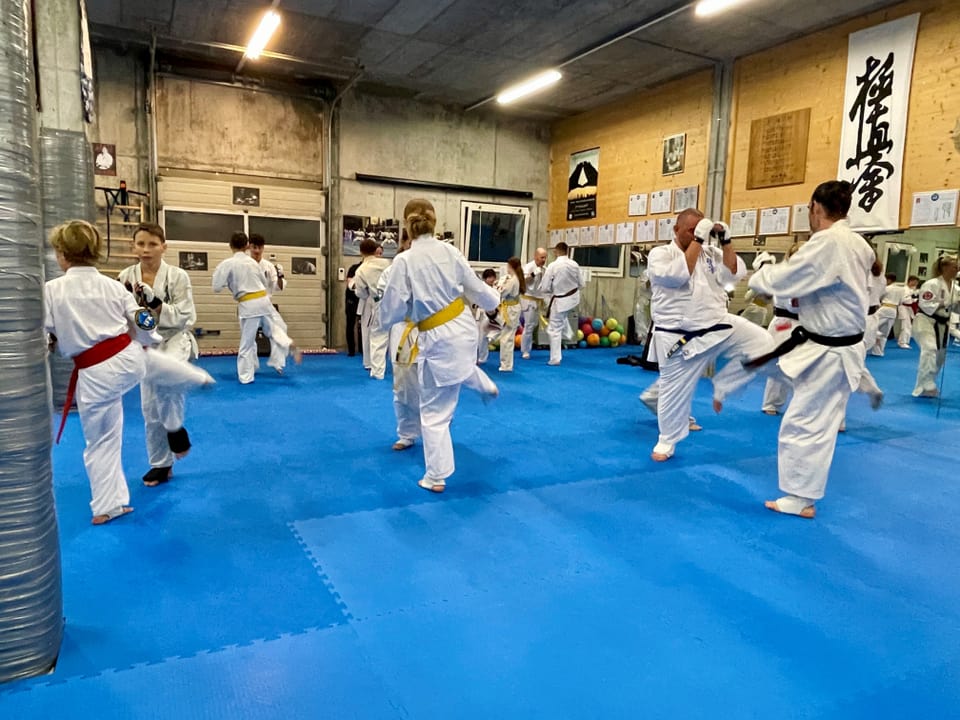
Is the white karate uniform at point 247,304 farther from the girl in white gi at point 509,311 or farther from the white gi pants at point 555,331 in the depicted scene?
the white gi pants at point 555,331

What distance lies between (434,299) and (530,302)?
21.3ft

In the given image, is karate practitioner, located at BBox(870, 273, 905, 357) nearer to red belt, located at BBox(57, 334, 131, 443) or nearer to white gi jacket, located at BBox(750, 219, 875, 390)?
white gi jacket, located at BBox(750, 219, 875, 390)

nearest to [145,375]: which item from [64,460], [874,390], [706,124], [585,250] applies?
[64,460]

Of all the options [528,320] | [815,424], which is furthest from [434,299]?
[528,320]

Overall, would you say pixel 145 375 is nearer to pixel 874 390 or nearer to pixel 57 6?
pixel 57 6

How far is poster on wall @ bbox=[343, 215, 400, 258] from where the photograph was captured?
35.0 feet

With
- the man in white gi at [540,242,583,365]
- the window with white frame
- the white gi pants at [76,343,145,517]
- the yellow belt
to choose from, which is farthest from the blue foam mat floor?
the window with white frame

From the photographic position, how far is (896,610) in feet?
7.94

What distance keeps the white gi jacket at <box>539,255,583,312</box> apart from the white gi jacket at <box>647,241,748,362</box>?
4.94m

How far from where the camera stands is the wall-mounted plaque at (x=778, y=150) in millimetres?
8047

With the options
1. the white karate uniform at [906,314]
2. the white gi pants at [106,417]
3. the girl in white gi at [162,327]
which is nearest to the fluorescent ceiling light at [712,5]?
the white karate uniform at [906,314]

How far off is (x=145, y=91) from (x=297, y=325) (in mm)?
4003

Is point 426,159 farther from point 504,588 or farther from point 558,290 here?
point 504,588

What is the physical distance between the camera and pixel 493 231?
39.5 feet
